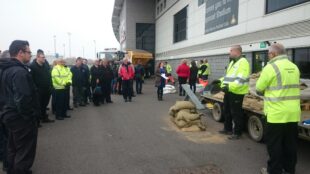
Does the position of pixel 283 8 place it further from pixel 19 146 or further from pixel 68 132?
pixel 19 146

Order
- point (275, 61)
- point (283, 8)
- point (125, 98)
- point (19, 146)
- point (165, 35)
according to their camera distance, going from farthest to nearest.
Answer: point (165, 35) → point (125, 98) → point (283, 8) → point (275, 61) → point (19, 146)

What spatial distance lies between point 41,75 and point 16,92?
4.32 metres

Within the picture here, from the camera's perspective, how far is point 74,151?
5.89 meters

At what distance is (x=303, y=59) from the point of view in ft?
35.8

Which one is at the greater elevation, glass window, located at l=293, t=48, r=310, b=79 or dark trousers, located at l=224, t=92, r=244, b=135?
glass window, located at l=293, t=48, r=310, b=79

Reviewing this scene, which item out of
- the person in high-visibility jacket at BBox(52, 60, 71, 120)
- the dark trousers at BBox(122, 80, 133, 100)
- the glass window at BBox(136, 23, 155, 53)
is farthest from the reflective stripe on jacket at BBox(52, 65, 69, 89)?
the glass window at BBox(136, 23, 155, 53)

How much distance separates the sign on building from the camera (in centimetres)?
1606

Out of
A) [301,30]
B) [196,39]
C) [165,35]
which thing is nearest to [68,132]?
[301,30]

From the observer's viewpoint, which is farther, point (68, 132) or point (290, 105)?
point (68, 132)

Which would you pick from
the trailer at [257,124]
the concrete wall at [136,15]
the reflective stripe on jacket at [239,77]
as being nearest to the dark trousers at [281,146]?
the trailer at [257,124]

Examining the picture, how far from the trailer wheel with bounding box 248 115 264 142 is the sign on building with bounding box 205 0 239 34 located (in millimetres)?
10179

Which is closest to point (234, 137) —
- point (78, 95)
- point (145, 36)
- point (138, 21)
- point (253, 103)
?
point (253, 103)

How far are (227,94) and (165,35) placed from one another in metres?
27.9

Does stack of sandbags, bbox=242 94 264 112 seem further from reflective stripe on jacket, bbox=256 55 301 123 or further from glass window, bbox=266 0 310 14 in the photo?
glass window, bbox=266 0 310 14
